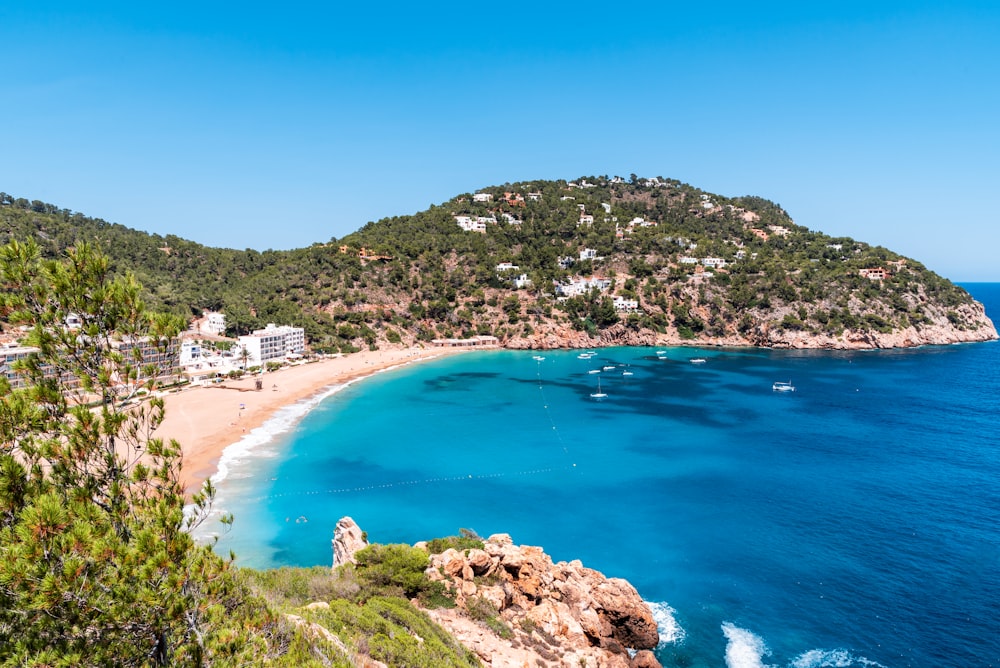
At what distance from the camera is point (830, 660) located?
1639cm

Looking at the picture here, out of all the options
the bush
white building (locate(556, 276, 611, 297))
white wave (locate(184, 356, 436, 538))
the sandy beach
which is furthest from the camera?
white building (locate(556, 276, 611, 297))

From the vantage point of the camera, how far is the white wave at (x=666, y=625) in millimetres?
17531

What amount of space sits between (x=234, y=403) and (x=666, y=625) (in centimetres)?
4153

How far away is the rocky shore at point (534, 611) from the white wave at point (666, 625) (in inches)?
20.9

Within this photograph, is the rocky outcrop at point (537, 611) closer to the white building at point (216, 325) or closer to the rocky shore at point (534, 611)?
the rocky shore at point (534, 611)

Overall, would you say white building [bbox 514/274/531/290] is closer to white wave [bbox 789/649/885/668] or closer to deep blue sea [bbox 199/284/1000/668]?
deep blue sea [bbox 199/284/1000/668]

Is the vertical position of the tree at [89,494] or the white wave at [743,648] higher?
the tree at [89,494]

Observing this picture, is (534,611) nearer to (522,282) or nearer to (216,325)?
(216,325)

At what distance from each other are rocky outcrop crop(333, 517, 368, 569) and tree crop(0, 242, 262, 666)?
13796mm

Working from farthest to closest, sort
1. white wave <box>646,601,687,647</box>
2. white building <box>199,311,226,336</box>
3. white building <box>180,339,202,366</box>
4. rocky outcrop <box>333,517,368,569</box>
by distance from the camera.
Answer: white building <box>199,311,226,336</box>, white building <box>180,339,202,366</box>, rocky outcrop <box>333,517,368,569</box>, white wave <box>646,601,687,647</box>

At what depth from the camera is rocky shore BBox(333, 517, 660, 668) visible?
46.7 ft

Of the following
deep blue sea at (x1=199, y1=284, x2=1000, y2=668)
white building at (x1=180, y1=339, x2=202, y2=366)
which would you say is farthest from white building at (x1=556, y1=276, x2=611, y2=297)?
white building at (x1=180, y1=339, x2=202, y2=366)

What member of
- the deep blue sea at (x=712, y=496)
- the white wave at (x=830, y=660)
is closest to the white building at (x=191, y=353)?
the deep blue sea at (x=712, y=496)

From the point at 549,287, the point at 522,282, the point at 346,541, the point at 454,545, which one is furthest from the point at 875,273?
the point at 346,541
